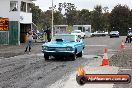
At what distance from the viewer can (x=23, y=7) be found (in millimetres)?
48875

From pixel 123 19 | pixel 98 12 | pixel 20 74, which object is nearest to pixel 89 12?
pixel 98 12

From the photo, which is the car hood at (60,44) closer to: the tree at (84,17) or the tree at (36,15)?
the tree at (36,15)

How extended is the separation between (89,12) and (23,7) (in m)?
73.3

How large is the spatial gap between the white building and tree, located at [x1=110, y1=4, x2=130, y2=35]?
70.0 m

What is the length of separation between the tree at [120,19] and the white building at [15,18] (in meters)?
70.0

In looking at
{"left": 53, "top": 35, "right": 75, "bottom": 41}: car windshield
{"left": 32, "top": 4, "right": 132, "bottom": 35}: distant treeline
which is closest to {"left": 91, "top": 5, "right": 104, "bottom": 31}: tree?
{"left": 32, "top": 4, "right": 132, "bottom": 35}: distant treeline

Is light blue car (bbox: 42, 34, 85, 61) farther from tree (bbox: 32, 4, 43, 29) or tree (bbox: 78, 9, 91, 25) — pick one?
tree (bbox: 78, 9, 91, 25)

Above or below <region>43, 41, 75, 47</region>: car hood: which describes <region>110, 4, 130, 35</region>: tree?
above

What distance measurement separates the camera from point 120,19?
118500 millimetres

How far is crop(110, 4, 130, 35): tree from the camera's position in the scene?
384ft

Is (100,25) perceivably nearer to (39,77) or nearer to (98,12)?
(98,12)

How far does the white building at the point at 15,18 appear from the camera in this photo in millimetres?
44938

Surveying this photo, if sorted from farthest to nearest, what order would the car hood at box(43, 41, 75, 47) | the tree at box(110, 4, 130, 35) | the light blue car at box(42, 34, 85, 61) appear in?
the tree at box(110, 4, 130, 35)
the car hood at box(43, 41, 75, 47)
the light blue car at box(42, 34, 85, 61)

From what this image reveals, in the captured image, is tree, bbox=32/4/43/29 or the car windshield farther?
tree, bbox=32/4/43/29
